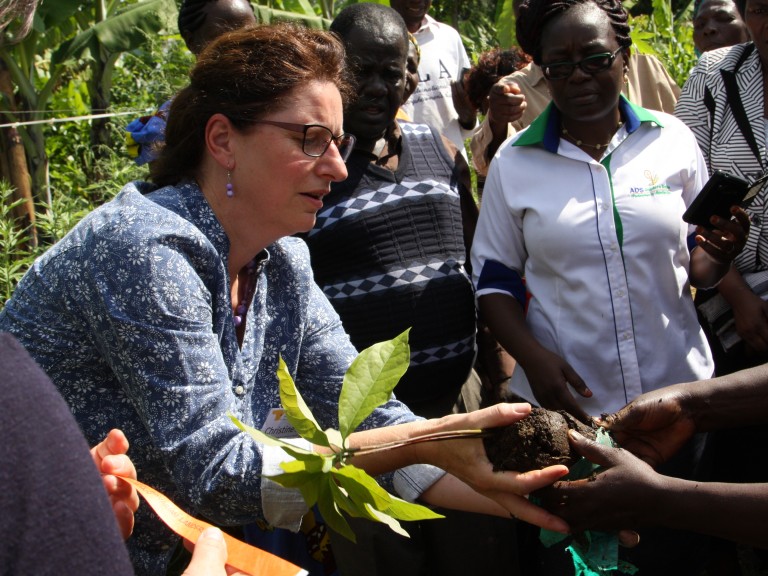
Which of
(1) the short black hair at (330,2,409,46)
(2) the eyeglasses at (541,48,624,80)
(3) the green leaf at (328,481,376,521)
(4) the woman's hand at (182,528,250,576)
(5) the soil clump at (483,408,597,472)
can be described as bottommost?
(5) the soil clump at (483,408,597,472)

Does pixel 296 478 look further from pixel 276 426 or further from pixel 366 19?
pixel 366 19

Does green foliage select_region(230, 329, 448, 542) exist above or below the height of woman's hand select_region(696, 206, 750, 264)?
above

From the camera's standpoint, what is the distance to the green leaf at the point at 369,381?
1814 mm

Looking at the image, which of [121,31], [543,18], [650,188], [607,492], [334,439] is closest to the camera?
[334,439]

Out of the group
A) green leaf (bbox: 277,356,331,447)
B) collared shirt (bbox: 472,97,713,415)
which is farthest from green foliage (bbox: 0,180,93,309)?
green leaf (bbox: 277,356,331,447)

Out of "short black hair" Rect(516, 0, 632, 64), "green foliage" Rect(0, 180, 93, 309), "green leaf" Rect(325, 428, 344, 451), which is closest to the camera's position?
"green leaf" Rect(325, 428, 344, 451)

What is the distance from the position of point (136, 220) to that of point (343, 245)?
1.12m

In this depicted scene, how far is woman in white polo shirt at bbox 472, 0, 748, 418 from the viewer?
9.55 feet

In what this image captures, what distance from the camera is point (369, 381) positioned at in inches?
71.8

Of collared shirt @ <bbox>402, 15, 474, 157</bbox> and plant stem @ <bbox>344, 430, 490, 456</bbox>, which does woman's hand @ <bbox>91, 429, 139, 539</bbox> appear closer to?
plant stem @ <bbox>344, 430, 490, 456</bbox>

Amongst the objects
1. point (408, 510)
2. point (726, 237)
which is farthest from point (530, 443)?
point (726, 237)

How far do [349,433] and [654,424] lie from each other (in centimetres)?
104

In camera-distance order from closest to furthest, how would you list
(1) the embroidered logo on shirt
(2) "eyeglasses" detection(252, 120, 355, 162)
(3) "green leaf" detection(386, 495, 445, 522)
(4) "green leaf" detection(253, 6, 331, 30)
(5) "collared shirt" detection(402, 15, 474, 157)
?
(3) "green leaf" detection(386, 495, 445, 522) → (2) "eyeglasses" detection(252, 120, 355, 162) → (1) the embroidered logo on shirt → (5) "collared shirt" detection(402, 15, 474, 157) → (4) "green leaf" detection(253, 6, 331, 30)

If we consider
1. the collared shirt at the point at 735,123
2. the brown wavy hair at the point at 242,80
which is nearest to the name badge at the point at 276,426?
the brown wavy hair at the point at 242,80
